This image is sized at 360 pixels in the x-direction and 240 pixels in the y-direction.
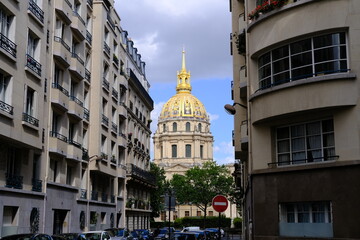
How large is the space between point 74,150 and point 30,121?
7.58 m

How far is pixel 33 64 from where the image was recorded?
2703 centimetres

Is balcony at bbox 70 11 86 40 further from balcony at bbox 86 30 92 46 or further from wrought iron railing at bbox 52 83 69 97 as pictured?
wrought iron railing at bbox 52 83 69 97

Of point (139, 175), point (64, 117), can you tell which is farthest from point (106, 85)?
point (139, 175)

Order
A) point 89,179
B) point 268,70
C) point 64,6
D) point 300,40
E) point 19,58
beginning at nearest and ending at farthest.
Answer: point 300,40
point 268,70
point 19,58
point 64,6
point 89,179

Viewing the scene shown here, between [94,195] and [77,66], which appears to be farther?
[94,195]

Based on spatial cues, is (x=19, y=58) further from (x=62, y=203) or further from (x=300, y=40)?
(x=300, y=40)

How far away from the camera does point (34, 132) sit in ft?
86.9

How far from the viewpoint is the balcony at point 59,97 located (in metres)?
30.5

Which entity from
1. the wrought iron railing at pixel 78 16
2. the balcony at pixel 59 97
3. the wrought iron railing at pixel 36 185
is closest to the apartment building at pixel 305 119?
the wrought iron railing at pixel 36 185

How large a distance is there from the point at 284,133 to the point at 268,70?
2.45m

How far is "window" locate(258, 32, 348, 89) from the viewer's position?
57.7ft

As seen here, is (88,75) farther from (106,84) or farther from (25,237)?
(25,237)

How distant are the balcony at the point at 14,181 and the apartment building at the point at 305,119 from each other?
1192cm

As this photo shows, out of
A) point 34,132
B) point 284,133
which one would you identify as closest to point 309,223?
point 284,133
